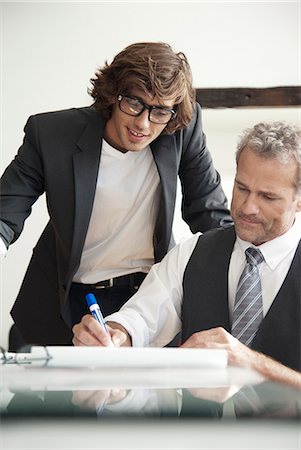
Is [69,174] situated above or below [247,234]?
above

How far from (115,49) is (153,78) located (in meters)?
3.06

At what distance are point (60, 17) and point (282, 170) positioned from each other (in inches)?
129

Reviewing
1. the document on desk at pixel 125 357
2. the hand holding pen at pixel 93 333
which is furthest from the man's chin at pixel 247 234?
the document on desk at pixel 125 357

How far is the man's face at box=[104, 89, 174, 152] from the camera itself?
1.93 meters

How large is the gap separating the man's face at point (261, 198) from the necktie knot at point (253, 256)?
0.08 ft

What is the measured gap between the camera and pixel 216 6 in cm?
482

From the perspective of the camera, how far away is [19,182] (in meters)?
2.14

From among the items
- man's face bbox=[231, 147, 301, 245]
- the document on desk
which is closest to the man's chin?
man's face bbox=[231, 147, 301, 245]

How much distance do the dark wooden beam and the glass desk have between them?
4.21 meters

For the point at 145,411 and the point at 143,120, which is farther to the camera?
the point at 143,120

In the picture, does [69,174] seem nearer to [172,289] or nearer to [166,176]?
[166,176]

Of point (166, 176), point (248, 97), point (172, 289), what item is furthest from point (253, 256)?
point (248, 97)

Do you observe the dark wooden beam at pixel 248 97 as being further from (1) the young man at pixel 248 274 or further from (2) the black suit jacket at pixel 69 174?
(1) the young man at pixel 248 274

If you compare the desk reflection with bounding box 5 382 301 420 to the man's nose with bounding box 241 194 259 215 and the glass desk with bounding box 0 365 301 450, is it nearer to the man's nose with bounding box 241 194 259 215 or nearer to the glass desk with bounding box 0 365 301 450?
the glass desk with bounding box 0 365 301 450
